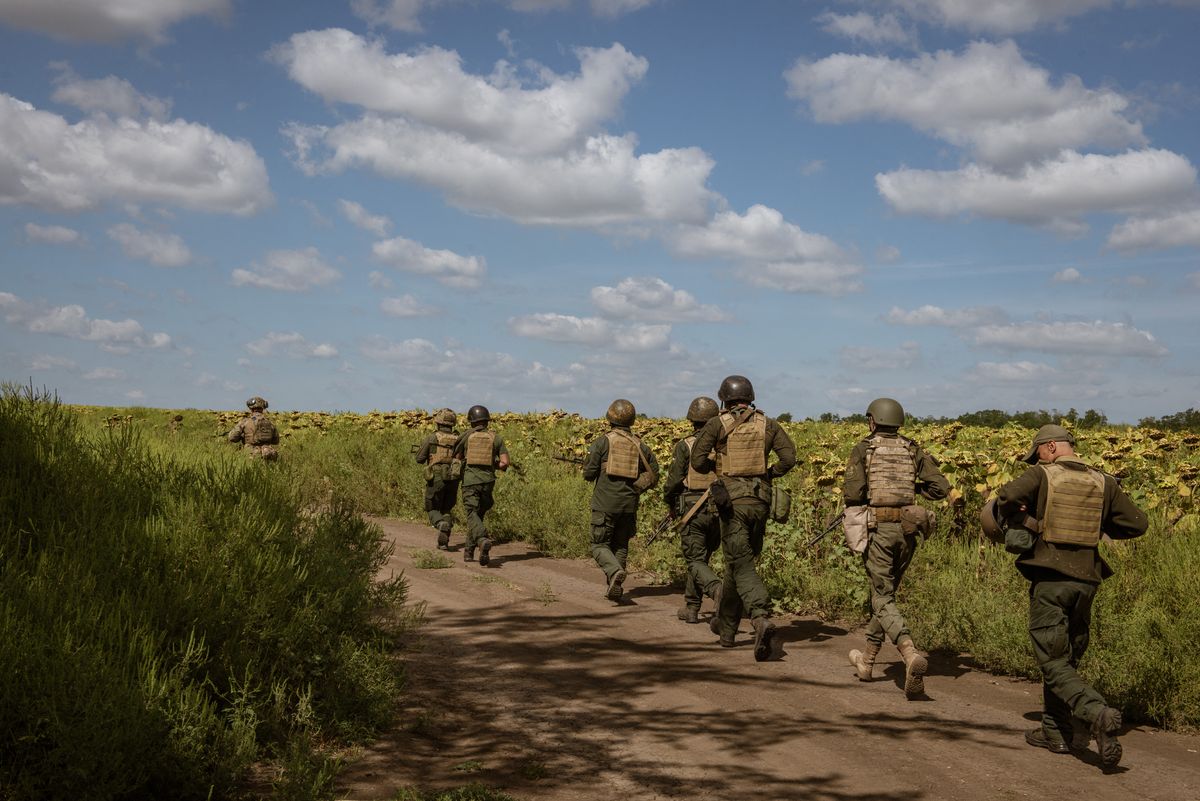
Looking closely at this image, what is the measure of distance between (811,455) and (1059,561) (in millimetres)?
6340

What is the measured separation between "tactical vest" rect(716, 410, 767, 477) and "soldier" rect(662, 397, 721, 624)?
69cm

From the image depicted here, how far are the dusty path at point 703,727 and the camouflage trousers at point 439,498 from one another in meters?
5.54

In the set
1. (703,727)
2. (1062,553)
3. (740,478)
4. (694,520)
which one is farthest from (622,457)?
(1062,553)

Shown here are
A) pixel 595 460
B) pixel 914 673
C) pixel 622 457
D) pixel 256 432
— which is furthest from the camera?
pixel 256 432

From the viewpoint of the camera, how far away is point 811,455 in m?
13.2

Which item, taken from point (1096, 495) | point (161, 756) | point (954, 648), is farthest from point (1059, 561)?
point (161, 756)

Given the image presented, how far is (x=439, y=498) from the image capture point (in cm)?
1611

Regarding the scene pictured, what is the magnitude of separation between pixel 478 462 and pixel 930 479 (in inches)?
304

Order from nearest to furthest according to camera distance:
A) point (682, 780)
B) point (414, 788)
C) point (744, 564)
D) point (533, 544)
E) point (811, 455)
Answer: point (414, 788), point (682, 780), point (744, 564), point (811, 455), point (533, 544)

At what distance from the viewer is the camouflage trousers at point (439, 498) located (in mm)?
15906

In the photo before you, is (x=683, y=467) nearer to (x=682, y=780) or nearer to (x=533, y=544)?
(x=682, y=780)

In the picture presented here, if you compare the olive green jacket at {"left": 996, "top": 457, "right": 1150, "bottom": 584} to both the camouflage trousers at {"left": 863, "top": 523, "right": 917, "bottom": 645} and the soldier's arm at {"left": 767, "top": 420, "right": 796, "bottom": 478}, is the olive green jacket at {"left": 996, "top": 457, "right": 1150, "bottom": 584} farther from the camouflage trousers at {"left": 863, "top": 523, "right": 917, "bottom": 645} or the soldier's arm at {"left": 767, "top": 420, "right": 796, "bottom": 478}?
the soldier's arm at {"left": 767, "top": 420, "right": 796, "bottom": 478}

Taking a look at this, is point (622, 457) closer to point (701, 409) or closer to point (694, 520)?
point (701, 409)

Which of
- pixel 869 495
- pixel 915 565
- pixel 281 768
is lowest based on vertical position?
pixel 281 768
